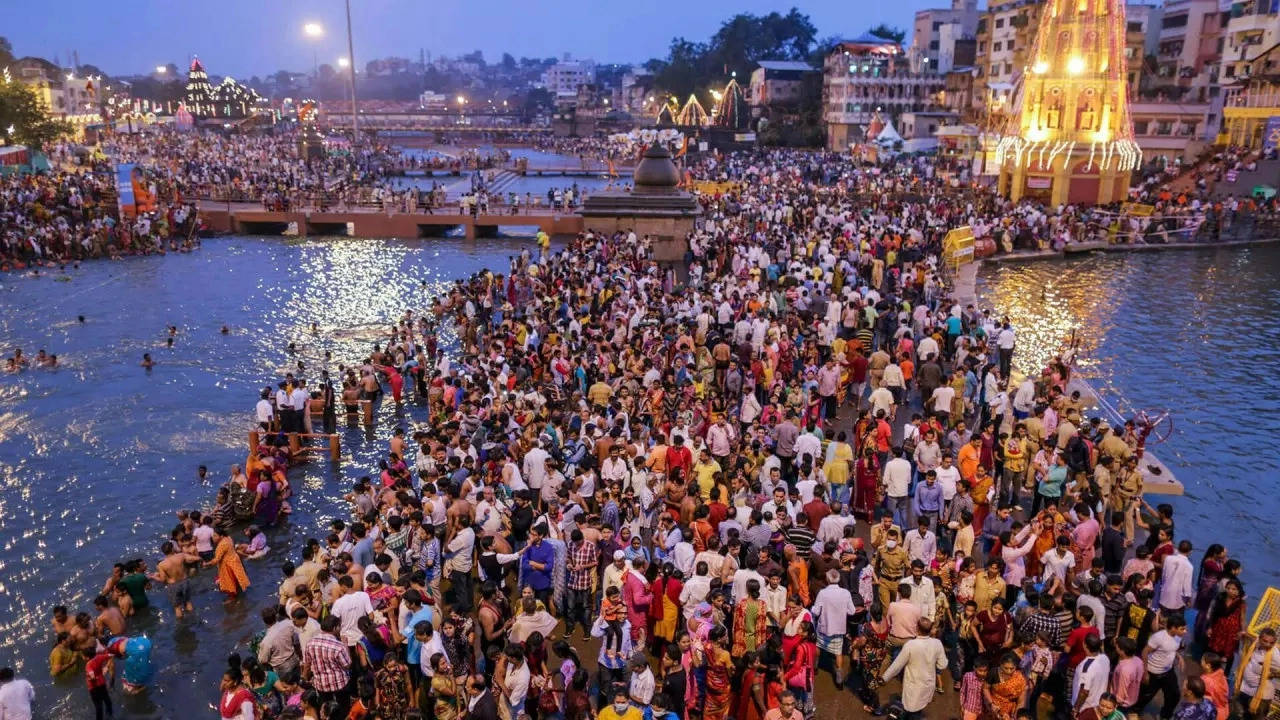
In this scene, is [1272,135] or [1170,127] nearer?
[1272,135]

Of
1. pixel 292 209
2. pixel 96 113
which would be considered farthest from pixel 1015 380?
pixel 96 113

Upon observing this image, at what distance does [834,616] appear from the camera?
761 cm

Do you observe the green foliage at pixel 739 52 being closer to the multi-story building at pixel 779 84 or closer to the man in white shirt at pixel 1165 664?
the multi-story building at pixel 779 84

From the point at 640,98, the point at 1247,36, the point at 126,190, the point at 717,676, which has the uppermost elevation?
the point at 640,98

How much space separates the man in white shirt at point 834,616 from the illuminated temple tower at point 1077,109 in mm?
38434

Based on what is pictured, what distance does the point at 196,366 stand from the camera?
1973 cm

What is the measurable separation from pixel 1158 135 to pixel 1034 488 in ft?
160

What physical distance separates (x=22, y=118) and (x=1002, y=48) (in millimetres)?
56741

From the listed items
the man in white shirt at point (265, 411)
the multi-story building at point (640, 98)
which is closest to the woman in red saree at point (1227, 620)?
the man in white shirt at point (265, 411)

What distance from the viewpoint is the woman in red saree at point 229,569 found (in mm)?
10148

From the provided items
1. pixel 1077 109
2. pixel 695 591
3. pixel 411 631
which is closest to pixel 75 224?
pixel 411 631

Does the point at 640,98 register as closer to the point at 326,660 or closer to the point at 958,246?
the point at 958,246

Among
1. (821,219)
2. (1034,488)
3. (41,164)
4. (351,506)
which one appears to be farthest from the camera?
(41,164)

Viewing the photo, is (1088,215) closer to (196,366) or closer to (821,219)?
(821,219)
